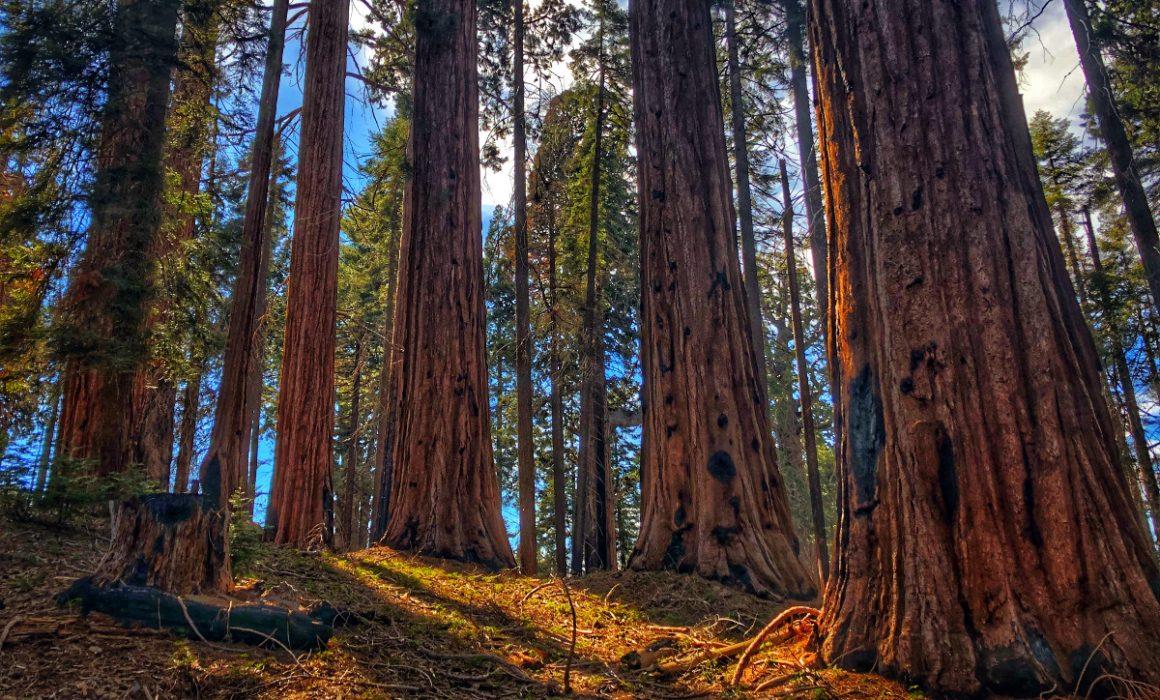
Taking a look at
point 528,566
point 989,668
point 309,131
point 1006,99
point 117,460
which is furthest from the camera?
point 528,566

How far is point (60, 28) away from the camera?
7.08 m

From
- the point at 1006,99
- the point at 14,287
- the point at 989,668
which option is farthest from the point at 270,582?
the point at 14,287

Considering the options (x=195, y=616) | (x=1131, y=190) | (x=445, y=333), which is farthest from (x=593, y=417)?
(x=195, y=616)

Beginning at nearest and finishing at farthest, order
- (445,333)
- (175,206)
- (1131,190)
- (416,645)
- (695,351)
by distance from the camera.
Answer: (416,645)
(695,351)
(445,333)
(175,206)
(1131,190)

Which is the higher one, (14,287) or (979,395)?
(14,287)

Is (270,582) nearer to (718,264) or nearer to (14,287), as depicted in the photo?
(718,264)

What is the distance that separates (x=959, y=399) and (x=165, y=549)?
416 centimetres

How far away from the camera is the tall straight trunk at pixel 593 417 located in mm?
14438

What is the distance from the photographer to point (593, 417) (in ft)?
48.9

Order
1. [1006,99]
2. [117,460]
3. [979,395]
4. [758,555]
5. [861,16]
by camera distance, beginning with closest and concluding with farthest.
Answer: [979,395] < [1006,99] < [861,16] < [758,555] < [117,460]

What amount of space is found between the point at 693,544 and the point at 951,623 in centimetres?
312

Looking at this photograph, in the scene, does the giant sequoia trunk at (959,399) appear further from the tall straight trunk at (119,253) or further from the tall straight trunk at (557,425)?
the tall straight trunk at (557,425)

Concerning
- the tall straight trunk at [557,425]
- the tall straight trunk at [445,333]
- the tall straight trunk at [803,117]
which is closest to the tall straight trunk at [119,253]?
the tall straight trunk at [445,333]

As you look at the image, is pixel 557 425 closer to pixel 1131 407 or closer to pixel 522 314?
pixel 522 314
